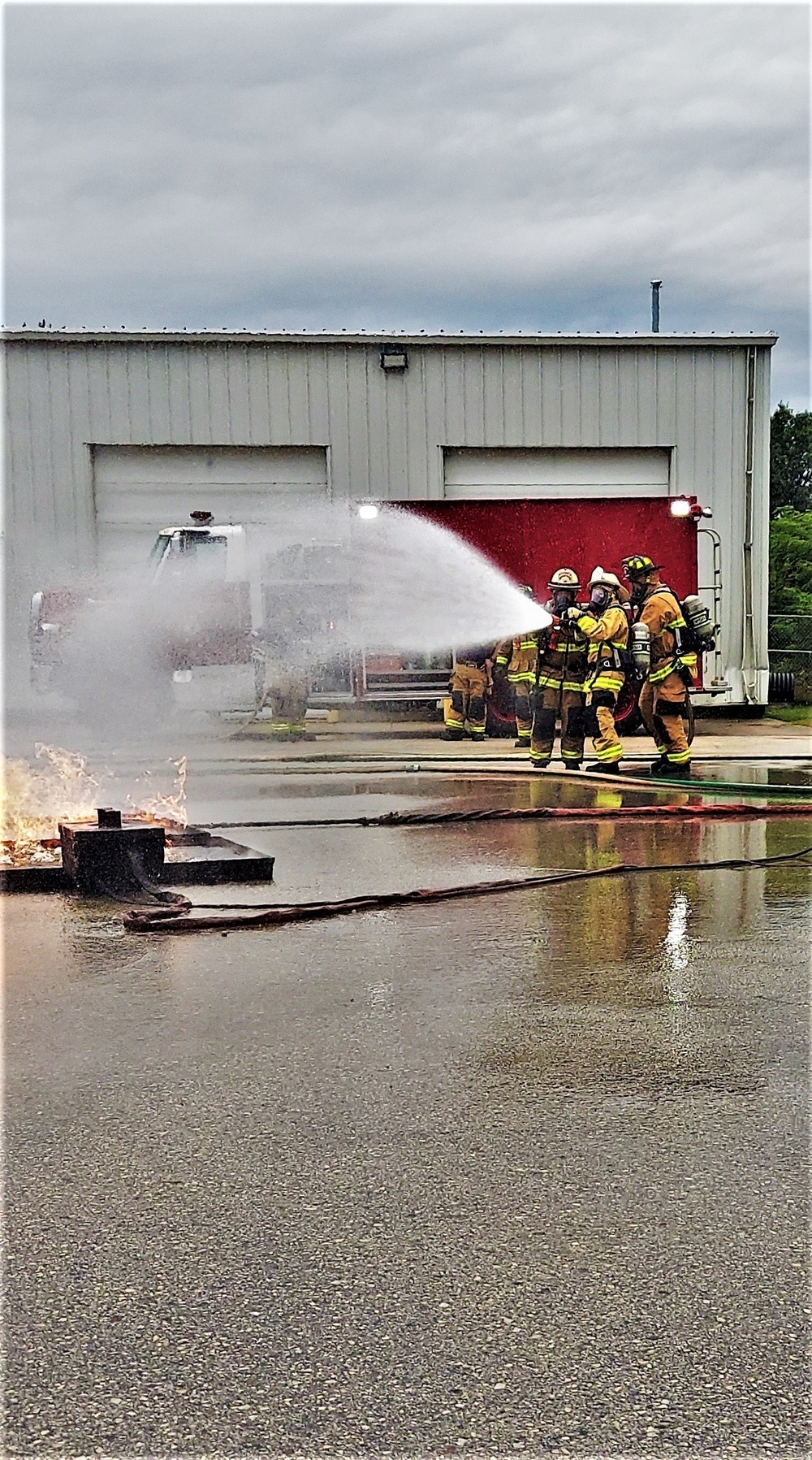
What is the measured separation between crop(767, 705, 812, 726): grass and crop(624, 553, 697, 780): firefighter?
304 inches

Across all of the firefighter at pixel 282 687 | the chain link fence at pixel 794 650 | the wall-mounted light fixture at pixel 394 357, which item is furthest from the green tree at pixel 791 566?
the firefighter at pixel 282 687

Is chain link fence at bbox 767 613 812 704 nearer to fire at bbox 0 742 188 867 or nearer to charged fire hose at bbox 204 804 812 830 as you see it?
charged fire hose at bbox 204 804 812 830

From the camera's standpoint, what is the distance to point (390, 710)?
1712 centimetres

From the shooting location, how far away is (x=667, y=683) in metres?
11.9

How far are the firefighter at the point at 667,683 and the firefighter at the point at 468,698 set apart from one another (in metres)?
3.82

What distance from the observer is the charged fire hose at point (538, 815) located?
31.2ft

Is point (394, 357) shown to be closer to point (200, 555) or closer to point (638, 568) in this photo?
point (200, 555)

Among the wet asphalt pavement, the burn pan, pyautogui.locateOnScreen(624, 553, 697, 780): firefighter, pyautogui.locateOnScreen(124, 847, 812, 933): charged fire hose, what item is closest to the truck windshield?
pyautogui.locateOnScreen(624, 553, 697, 780): firefighter

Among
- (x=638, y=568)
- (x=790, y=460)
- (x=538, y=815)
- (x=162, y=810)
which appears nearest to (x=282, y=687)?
(x=638, y=568)

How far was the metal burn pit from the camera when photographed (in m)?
7.04

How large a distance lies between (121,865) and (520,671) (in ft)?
27.6

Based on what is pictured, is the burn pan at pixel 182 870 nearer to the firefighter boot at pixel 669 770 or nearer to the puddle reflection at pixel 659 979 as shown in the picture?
the puddle reflection at pixel 659 979

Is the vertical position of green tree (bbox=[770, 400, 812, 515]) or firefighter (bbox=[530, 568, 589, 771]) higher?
green tree (bbox=[770, 400, 812, 515])

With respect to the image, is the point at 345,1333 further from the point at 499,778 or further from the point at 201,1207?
the point at 499,778
